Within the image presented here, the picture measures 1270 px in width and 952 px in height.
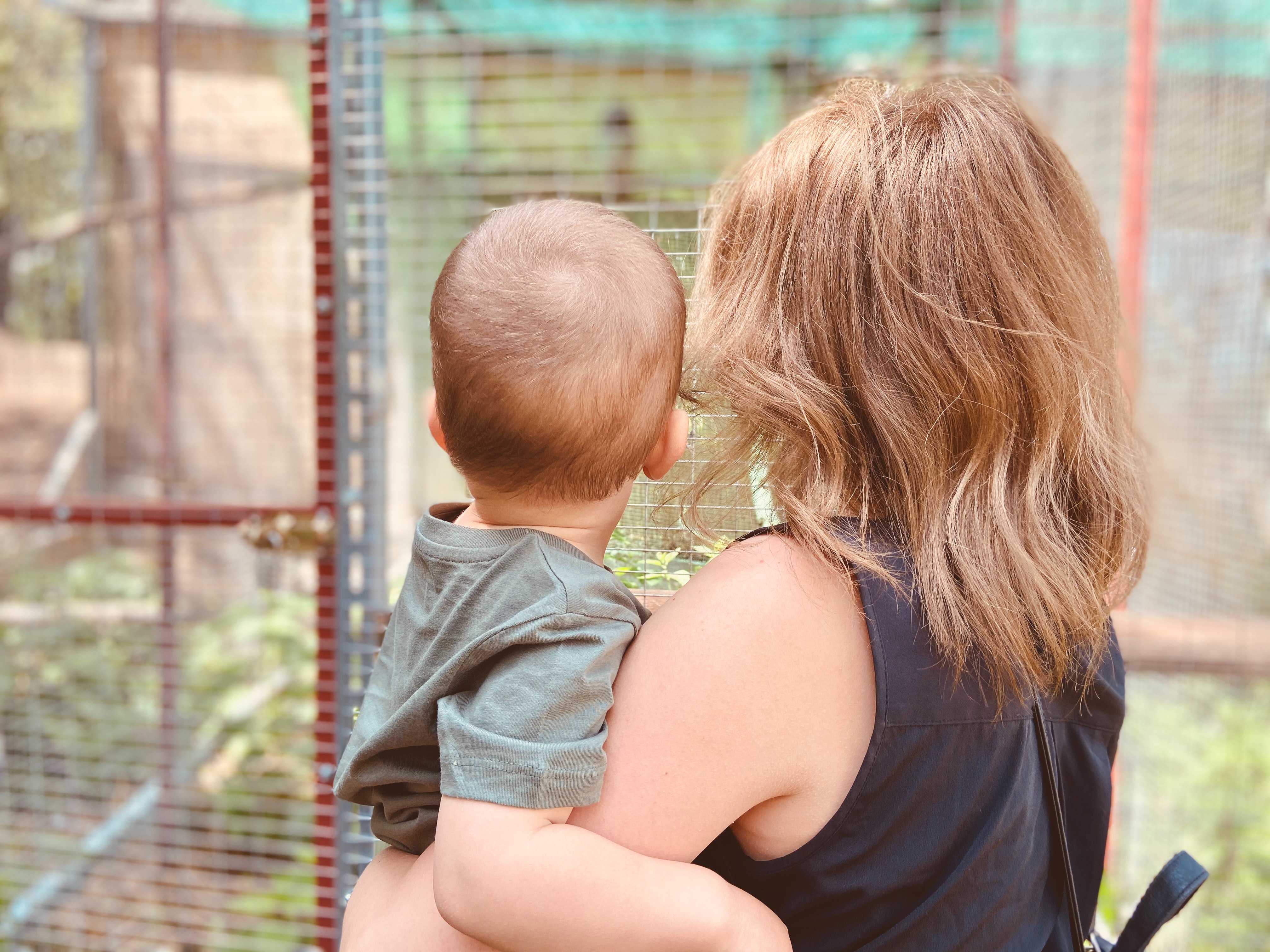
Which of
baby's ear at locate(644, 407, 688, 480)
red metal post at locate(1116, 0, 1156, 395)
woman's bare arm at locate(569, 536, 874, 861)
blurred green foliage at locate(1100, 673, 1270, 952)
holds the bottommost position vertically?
blurred green foliage at locate(1100, 673, 1270, 952)

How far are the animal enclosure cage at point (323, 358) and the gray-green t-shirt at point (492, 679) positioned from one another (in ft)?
1.17

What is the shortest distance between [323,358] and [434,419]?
805 mm

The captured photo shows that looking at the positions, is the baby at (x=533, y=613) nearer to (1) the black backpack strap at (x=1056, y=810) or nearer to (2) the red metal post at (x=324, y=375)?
(1) the black backpack strap at (x=1056, y=810)

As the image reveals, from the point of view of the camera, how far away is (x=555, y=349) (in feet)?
2.39

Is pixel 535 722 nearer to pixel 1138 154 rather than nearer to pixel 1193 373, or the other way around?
pixel 1138 154

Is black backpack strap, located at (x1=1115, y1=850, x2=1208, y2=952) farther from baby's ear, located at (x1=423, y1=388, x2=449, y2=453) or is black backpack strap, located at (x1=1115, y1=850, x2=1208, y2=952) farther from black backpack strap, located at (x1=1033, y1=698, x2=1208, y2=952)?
baby's ear, located at (x1=423, y1=388, x2=449, y2=453)

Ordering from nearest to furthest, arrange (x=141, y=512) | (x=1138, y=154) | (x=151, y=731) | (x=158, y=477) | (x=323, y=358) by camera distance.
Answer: (x=323, y=358)
(x=141, y=512)
(x=1138, y=154)
(x=158, y=477)
(x=151, y=731)

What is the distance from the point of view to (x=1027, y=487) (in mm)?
806

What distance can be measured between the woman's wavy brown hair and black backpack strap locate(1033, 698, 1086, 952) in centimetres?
4

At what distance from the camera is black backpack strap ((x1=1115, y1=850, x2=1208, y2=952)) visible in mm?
833

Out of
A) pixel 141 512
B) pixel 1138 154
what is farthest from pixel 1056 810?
pixel 1138 154

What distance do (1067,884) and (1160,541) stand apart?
8.33 ft

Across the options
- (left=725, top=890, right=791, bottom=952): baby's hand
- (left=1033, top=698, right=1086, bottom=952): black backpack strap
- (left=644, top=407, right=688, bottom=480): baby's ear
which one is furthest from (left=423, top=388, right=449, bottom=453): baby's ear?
(left=1033, top=698, right=1086, bottom=952): black backpack strap

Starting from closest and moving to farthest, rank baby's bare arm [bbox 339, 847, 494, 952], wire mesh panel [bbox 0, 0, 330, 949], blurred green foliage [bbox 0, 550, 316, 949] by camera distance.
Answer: baby's bare arm [bbox 339, 847, 494, 952], wire mesh panel [bbox 0, 0, 330, 949], blurred green foliage [bbox 0, 550, 316, 949]
